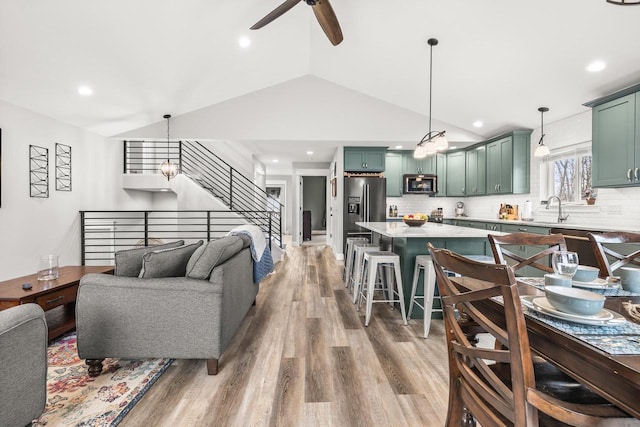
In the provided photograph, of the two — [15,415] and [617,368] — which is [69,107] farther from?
[617,368]

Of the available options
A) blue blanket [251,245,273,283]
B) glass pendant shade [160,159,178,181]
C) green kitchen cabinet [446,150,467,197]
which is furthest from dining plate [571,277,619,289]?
glass pendant shade [160,159,178,181]

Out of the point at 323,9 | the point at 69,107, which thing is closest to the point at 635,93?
the point at 323,9

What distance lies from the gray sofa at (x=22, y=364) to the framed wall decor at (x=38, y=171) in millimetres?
3552

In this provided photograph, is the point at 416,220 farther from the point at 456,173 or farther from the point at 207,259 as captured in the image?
the point at 456,173

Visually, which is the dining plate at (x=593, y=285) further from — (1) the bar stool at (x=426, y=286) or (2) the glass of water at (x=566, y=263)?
(1) the bar stool at (x=426, y=286)

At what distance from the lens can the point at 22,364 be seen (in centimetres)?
125

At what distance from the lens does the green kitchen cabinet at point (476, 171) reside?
5.70m

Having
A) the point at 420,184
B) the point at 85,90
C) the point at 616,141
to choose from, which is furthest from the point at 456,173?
the point at 85,90

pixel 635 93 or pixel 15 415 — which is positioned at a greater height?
pixel 635 93

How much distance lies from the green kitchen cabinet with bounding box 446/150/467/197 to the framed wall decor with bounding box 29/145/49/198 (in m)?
6.85

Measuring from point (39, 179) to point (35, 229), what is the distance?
65 centimetres

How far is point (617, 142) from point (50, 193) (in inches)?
277

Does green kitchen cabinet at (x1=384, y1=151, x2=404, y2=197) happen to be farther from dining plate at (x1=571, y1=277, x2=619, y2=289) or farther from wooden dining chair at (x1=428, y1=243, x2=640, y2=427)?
wooden dining chair at (x1=428, y1=243, x2=640, y2=427)

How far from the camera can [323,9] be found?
239 centimetres
